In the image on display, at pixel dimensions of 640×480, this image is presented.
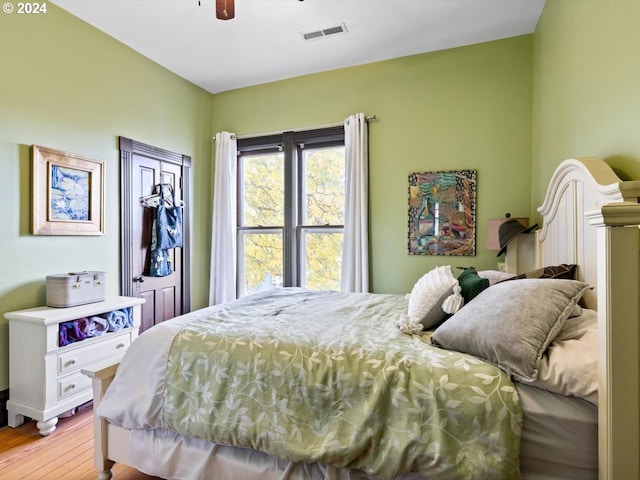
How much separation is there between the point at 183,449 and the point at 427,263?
2.48 metres

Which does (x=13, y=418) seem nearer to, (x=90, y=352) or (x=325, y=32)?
(x=90, y=352)

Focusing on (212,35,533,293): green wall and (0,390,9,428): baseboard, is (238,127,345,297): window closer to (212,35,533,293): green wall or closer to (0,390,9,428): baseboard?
(212,35,533,293): green wall

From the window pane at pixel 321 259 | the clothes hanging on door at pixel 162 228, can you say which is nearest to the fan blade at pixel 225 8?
the clothes hanging on door at pixel 162 228

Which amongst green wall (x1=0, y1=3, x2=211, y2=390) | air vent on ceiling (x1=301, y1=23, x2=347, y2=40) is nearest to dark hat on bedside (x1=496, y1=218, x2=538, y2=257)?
air vent on ceiling (x1=301, y1=23, x2=347, y2=40)

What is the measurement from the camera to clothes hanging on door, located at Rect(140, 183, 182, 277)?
3.22 meters

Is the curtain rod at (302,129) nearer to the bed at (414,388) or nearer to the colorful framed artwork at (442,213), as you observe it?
the colorful framed artwork at (442,213)

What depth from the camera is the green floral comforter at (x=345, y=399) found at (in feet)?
3.37

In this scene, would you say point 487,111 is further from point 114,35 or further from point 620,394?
point 114,35

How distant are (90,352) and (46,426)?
1.49 feet

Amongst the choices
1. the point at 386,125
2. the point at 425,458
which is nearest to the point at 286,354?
the point at 425,458

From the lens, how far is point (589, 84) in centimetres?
168

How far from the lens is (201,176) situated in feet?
12.8

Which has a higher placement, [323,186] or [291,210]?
[323,186]

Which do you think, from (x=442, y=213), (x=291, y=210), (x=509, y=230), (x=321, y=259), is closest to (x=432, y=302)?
(x=509, y=230)
